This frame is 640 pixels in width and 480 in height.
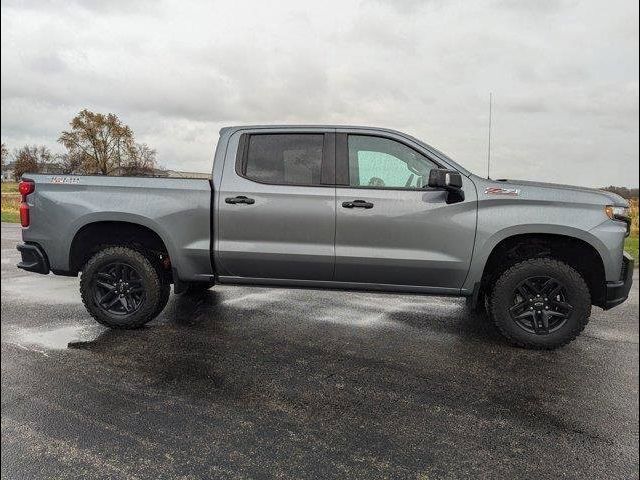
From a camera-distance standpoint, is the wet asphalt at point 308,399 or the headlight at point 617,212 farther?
the headlight at point 617,212

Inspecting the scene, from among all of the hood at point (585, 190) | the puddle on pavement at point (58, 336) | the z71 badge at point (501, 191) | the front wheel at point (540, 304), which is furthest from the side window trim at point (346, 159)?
the puddle on pavement at point (58, 336)

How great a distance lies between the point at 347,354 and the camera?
3.95m

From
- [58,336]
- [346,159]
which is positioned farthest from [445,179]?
[58,336]

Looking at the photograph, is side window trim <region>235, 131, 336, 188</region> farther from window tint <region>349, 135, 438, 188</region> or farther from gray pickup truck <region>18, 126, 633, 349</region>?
window tint <region>349, 135, 438, 188</region>

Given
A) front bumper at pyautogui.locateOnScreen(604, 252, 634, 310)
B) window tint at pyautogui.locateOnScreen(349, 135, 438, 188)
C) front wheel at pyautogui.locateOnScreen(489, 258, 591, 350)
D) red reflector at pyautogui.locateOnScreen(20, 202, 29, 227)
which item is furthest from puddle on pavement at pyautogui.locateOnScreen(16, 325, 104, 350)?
front bumper at pyautogui.locateOnScreen(604, 252, 634, 310)

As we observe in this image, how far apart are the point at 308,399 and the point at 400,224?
5.78ft

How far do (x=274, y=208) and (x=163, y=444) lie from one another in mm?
2283

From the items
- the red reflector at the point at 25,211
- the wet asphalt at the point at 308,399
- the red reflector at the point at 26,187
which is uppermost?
the red reflector at the point at 26,187

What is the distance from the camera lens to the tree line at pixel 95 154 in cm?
435

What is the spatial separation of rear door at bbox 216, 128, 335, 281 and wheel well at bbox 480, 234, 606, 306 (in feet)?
4.93

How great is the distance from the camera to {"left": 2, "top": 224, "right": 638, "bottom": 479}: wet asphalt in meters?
2.34

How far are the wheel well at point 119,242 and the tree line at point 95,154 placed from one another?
0.53 m

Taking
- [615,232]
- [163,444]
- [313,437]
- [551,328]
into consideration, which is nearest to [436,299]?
[551,328]

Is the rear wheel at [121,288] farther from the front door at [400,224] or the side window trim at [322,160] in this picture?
the front door at [400,224]
